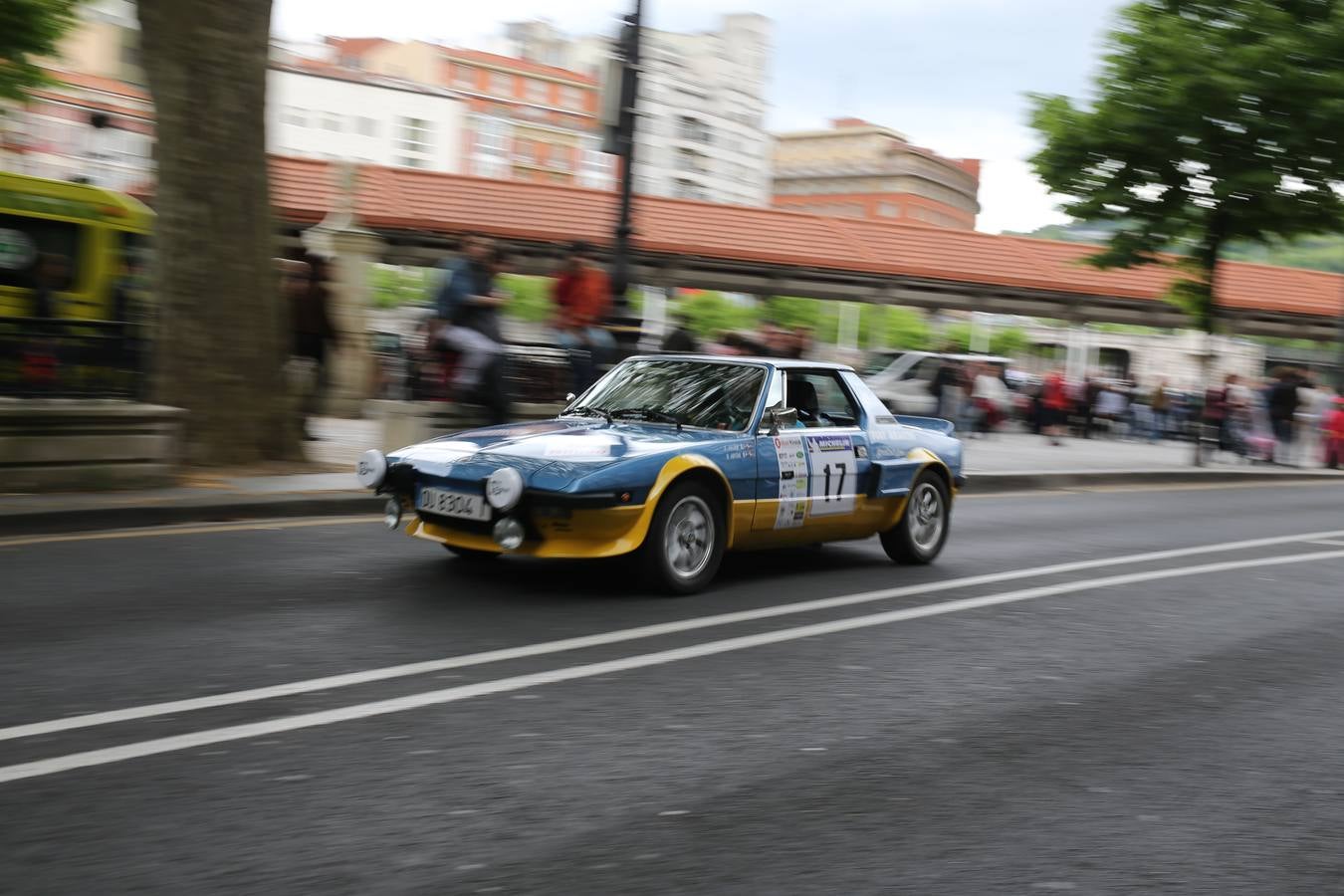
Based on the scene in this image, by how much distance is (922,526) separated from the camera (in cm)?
945

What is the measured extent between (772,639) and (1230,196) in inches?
745

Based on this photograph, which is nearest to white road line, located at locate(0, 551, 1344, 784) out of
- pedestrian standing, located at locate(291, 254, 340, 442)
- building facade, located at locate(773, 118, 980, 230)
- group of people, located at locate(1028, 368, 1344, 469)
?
pedestrian standing, located at locate(291, 254, 340, 442)

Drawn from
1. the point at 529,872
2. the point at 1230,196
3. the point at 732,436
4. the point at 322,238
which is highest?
the point at 1230,196

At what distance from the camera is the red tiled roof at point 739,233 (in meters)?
25.6

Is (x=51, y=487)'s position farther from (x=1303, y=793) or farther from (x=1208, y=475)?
(x=1208, y=475)

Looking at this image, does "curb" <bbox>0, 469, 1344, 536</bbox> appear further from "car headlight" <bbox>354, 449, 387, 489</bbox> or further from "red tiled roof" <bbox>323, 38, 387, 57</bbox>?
"red tiled roof" <bbox>323, 38, 387, 57</bbox>

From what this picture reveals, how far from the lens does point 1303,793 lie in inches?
183

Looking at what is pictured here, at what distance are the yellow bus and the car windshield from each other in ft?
34.2

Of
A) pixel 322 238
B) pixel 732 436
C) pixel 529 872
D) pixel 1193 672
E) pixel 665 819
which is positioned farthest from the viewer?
pixel 322 238

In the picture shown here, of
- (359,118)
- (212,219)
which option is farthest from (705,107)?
(212,219)

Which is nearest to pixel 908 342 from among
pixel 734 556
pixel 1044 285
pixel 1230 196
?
pixel 1044 285

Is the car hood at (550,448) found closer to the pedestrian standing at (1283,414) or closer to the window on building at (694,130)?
the pedestrian standing at (1283,414)

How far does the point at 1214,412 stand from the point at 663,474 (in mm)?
20746

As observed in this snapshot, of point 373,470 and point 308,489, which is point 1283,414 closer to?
point 308,489
